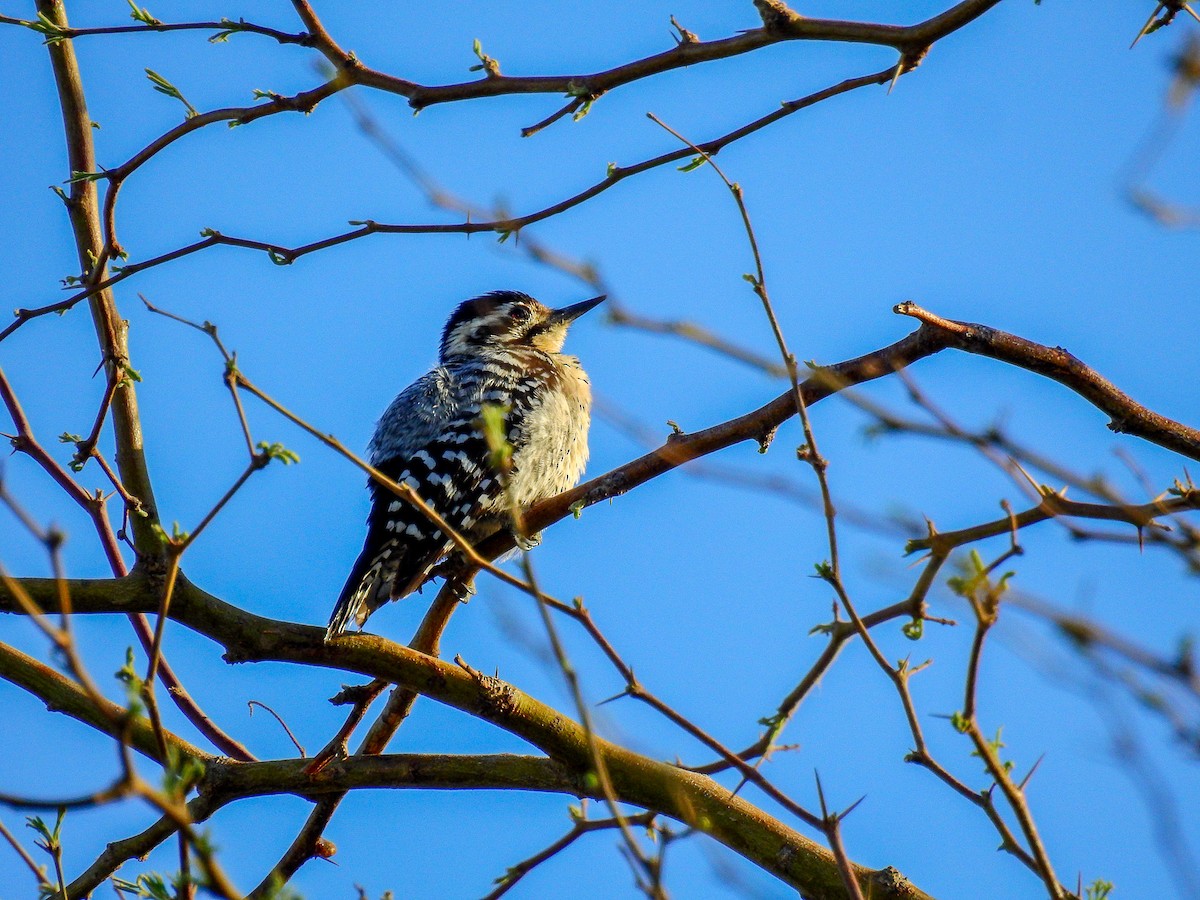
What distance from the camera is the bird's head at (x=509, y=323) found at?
8352 millimetres

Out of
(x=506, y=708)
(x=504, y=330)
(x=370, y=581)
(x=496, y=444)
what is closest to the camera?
(x=496, y=444)

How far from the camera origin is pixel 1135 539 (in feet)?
7.14

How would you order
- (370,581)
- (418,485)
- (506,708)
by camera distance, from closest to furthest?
(506,708)
(370,581)
(418,485)

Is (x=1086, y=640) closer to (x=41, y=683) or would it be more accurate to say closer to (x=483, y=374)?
(x=41, y=683)

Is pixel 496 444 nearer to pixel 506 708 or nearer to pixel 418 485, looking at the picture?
pixel 506 708

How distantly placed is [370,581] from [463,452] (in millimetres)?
1037

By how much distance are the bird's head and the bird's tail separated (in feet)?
8.32

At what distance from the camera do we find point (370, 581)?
580cm

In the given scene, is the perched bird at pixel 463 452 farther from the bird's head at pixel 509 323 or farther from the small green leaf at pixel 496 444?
the small green leaf at pixel 496 444

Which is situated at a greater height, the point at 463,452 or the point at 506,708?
the point at 463,452

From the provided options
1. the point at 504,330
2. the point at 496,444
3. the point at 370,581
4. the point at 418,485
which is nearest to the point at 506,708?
the point at 370,581

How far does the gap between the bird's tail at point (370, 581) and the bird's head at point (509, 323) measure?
2536 millimetres

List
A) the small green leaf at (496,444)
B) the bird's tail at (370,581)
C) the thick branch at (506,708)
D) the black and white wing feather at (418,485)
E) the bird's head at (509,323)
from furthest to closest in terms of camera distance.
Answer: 1. the bird's head at (509,323)
2. the black and white wing feather at (418,485)
3. the bird's tail at (370,581)
4. the thick branch at (506,708)
5. the small green leaf at (496,444)

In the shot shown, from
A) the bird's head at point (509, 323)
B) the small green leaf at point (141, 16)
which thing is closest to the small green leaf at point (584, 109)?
the small green leaf at point (141, 16)
